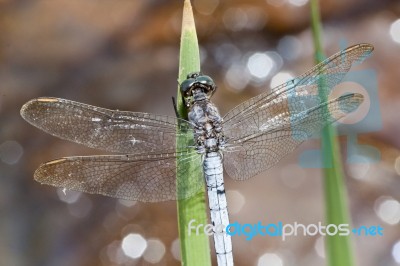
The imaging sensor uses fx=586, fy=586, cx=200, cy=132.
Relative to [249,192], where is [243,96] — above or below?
above

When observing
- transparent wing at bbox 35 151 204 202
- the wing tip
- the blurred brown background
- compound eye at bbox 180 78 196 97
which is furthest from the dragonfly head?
the blurred brown background

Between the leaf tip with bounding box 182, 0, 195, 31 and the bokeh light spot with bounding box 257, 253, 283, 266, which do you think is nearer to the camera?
the leaf tip with bounding box 182, 0, 195, 31

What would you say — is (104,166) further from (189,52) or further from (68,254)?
(68,254)

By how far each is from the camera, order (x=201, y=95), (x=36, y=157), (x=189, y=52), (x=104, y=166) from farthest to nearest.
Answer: (x=36, y=157), (x=201, y=95), (x=104, y=166), (x=189, y=52)

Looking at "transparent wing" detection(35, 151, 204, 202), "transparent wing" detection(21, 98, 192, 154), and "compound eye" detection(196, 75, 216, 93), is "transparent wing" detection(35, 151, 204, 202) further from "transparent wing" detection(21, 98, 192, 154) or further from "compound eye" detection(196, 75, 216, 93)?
"compound eye" detection(196, 75, 216, 93)

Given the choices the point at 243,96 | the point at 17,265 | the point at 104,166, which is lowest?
the point at 17,265

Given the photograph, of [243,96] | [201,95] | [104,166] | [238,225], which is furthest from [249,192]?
[104,166]

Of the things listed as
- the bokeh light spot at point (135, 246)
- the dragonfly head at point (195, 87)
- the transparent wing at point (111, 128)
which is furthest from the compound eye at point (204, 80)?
the bokeh light spot at point (135, 246)

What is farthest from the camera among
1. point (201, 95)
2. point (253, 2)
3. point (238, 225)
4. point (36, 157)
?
point (253, 2)
